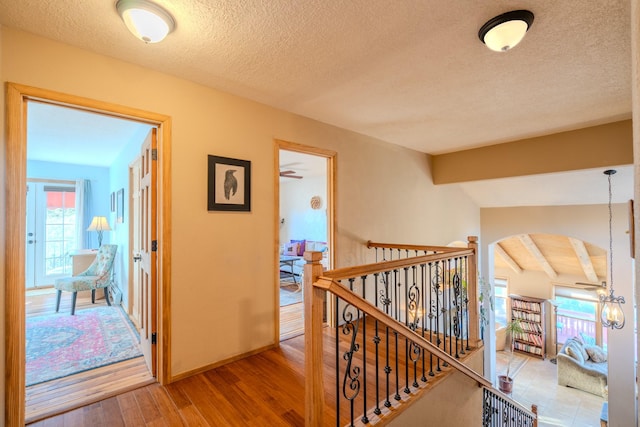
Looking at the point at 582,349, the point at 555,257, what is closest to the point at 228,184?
the point at 555,257

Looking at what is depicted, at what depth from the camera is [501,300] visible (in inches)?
387

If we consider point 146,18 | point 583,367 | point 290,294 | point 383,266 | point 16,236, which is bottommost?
point 583,367

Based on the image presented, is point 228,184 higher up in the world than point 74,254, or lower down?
higher up

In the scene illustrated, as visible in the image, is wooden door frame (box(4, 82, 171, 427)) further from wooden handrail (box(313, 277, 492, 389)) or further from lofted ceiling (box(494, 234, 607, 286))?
lofted ceiling (box(494, 234, 607, 286))

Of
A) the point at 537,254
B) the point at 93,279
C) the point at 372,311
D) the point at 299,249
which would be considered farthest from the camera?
the point at 537,254

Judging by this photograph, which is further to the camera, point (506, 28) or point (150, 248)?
point (150, 248)

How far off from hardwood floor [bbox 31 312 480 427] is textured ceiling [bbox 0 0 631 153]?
2416 mm

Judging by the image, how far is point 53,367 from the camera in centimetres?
249

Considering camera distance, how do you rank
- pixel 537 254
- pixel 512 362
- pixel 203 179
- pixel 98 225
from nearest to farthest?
pixel 203 179 → pixel 98 225 → pixel 537 254 → pixel 512 362

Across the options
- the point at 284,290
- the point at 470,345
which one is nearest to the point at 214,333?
the point at 470,345

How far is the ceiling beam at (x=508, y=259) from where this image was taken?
8.33 metres

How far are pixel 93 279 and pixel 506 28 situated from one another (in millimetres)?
5413

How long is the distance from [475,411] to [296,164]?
472 centimetres

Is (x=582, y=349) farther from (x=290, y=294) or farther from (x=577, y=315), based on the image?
(x=290, y=294)
